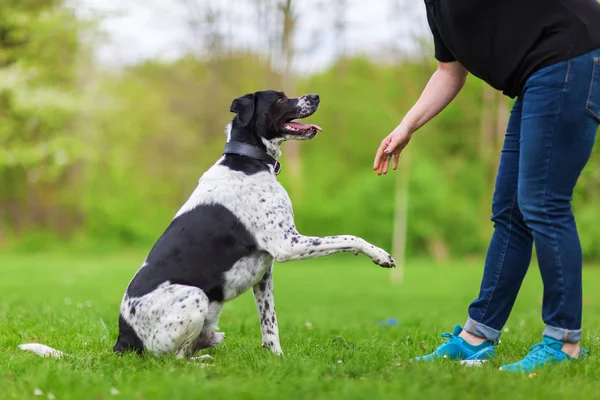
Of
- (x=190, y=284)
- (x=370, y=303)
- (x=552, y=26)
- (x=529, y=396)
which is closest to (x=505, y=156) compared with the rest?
(x=552, y=26)

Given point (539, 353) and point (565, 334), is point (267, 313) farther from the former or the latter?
point (565, 334)

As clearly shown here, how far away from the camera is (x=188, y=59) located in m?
23.2

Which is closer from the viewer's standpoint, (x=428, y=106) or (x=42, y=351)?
(x=42, y=351)

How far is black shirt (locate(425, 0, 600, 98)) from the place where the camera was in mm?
2955

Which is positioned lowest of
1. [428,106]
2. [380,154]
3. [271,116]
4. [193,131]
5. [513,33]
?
[193,131]

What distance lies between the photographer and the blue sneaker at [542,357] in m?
2.99

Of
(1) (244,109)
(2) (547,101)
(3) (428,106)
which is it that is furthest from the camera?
(1) (244,109)

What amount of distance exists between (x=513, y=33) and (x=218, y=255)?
1792 millimetres

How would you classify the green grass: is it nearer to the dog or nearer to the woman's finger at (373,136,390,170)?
the dog

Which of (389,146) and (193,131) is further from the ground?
(389,146)

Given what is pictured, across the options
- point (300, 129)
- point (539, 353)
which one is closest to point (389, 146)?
point (300, 129)

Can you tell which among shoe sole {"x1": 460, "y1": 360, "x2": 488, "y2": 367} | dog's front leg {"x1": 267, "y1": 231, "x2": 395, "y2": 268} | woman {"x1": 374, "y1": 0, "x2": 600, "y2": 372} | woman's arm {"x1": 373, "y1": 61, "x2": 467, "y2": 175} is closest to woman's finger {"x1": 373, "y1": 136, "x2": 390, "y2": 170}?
woman's arm {"x1": 373, "y1": 61, "x2": 467, "y2": 175}

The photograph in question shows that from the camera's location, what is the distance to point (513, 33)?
3.05 m

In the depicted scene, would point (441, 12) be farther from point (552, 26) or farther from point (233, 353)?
point (233, 353)
